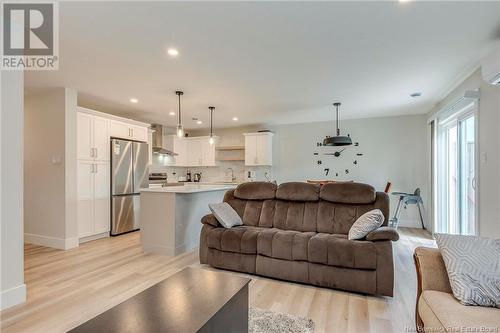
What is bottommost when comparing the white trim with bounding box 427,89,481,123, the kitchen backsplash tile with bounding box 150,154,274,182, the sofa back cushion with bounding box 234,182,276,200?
the sofa back cushion with bounding box 234,182,276,200

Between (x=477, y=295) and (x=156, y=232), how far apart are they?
3.60 metres

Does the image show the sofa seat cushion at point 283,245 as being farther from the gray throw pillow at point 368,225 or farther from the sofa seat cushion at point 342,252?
the gray throw pillow at point 368,225

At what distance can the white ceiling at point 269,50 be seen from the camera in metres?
2.09

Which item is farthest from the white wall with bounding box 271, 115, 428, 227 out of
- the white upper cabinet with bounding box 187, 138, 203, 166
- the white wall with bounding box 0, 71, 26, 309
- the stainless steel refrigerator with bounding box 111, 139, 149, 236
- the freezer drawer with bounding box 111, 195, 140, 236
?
the white wall with bounding box 0, 71, 26, 309

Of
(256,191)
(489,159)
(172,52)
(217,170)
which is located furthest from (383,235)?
(217,170)

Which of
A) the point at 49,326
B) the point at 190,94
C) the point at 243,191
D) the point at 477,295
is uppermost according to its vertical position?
the point at 190,94

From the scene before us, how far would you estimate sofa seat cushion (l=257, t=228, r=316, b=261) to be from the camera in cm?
278

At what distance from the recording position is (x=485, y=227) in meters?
2.92

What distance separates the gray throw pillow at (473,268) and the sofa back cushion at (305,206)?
4.19 ft

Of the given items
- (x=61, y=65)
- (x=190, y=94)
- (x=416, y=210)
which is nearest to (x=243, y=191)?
(x=190, y=94)

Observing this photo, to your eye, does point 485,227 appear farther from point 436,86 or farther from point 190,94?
point 190,94

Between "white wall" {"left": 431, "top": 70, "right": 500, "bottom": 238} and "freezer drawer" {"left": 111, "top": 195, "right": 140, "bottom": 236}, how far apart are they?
17.6ft

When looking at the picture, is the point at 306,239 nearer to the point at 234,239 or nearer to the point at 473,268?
the point at 234,239

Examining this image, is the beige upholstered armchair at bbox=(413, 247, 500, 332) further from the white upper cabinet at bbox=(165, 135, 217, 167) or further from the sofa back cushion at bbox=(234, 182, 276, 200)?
the white upper cabinet at bbox=(165, 135, 217, 167)
